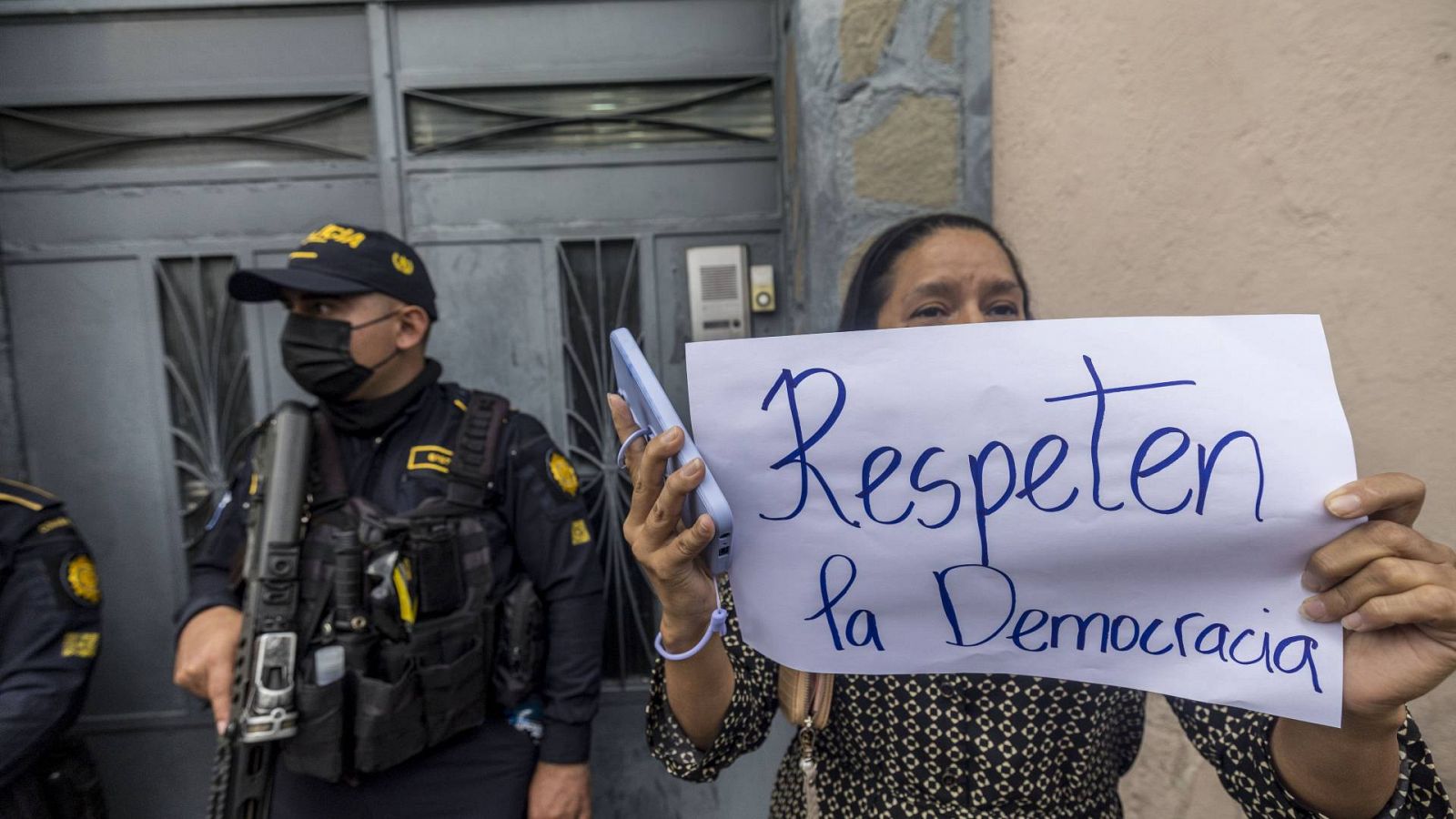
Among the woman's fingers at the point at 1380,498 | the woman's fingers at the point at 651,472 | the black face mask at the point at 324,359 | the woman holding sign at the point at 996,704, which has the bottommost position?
the woman holding sign at the point at 996,704

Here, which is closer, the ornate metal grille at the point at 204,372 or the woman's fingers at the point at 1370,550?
the woman's fingers at the point at 1370,550

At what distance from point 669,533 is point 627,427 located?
5.7 inches

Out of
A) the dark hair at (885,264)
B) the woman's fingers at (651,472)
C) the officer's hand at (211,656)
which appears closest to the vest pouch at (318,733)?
the officer's hand at (211,656)

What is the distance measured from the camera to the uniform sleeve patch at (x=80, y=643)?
5.17 ft

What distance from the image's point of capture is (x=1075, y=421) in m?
0.77

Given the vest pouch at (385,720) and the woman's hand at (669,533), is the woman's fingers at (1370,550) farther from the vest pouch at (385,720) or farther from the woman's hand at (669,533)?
Answer: the vest pouch at (385,720)

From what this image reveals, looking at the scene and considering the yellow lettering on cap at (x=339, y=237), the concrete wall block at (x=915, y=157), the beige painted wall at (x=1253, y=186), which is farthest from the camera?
the concrete wall block at (x=915, y=157)

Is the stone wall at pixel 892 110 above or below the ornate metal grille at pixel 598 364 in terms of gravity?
above

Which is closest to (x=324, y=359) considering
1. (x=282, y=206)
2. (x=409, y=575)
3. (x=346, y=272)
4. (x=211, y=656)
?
(x=346, y=272)

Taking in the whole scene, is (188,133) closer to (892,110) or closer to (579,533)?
(579,533)

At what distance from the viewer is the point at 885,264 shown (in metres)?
1.24

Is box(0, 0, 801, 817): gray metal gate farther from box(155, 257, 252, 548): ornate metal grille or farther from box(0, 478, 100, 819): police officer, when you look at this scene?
box(0, 478, 100, 819): police officer

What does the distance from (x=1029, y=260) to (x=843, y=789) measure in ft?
4.44

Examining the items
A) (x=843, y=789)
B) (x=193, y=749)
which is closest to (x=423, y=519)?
(x=843, y=789)
